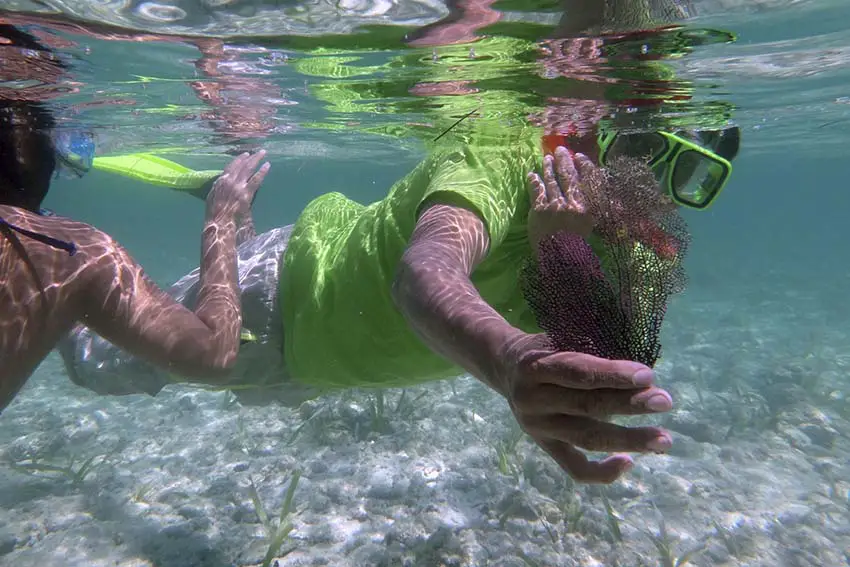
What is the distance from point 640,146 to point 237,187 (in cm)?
387

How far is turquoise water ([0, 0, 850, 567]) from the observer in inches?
240

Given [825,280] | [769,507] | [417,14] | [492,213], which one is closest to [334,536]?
[492,213]

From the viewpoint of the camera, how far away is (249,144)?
A: 640 inches

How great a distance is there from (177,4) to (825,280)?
44.2 m

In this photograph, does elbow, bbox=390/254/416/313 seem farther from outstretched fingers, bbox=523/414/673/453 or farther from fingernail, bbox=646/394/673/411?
fingernail, bbox=646/394/673/411

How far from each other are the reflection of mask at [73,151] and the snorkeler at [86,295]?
121 inches

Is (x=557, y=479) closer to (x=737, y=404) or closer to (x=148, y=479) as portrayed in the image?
(x=148, y=479)

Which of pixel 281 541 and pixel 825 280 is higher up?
pixel 281 541

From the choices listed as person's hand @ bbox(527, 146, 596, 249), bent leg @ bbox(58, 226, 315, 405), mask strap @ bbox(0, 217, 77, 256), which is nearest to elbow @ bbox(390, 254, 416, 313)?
person's hand @ bbox(527, 146, 596, 249)

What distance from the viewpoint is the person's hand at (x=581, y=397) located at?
1.35 m

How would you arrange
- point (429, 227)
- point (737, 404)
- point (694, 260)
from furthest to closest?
point (694, 260) → point (737, 404) → point (429, 227)

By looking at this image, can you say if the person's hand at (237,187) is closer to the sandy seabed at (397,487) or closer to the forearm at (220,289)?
the forearm at (220,289)

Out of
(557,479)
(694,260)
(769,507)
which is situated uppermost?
(557,479)

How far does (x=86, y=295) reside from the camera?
3.21m
